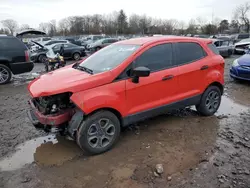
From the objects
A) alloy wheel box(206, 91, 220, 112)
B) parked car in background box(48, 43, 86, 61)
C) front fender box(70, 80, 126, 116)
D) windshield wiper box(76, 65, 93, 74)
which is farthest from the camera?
parked car in background box(48, 43, 86, 61)

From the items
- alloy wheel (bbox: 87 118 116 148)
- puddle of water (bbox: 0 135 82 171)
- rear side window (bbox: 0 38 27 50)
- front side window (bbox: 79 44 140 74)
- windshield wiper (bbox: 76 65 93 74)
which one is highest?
rear side window (bbox: 0 38 27 50)

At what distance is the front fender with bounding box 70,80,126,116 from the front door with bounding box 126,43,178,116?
5.4 inches

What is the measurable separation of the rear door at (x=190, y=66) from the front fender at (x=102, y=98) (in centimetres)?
135

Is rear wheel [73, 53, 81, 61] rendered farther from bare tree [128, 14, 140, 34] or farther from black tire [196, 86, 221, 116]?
bare tree [128, 14, 140, 34]

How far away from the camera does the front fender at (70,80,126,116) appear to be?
3.30m

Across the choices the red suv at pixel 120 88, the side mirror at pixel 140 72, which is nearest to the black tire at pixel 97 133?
the red suv at pixel 120 88

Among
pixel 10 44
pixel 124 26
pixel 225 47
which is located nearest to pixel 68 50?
pixel 10 44

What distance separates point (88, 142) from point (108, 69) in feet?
3.95

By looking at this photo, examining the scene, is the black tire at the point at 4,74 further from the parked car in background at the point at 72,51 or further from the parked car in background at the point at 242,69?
the parked car in background at the point at 242,69

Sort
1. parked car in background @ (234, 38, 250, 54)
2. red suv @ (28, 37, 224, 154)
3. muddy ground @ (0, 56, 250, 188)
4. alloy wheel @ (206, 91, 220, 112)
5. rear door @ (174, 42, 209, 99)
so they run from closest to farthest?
1. muddy ground @ (0, 56, 250, 188)
2. red suv @ (28, 37, 224, 154)
3. rear door @ (174, 42, 209, 99)
4. alloy wheel @ (206, 91, 220, 112)
5. parked car in background @ (234, 38, 250, 54)

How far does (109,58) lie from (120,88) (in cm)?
81

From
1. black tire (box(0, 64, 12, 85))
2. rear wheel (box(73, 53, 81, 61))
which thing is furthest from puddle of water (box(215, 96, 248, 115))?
rear wheel (box(73, 53, 81, 61))

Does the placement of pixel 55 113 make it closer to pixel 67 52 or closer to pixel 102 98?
pixel 102 98

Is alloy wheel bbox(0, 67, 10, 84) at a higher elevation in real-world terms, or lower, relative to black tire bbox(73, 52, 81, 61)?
lower
